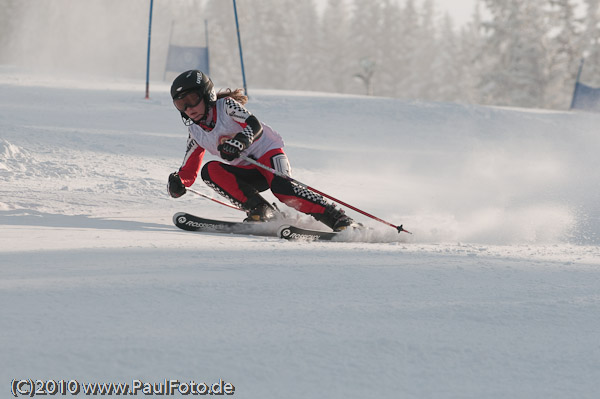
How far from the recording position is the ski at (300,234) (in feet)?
13.1

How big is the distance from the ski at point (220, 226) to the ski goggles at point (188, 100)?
0.72 meters

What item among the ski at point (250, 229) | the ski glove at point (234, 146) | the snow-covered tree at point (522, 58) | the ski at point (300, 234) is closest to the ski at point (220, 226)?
the ski at point (250, 229)

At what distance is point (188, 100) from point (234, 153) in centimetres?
47

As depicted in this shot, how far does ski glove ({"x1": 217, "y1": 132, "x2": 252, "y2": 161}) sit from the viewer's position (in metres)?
4.03

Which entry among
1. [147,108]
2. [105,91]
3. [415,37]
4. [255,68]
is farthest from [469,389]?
[415,37]

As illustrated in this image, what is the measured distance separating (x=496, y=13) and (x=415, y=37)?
15.3 meters

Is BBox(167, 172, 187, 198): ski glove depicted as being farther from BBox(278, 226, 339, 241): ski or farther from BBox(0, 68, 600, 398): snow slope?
BBox(278, 226, 339, 241): ski

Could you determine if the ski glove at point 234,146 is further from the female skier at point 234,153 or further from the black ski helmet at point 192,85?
the black ski helmet at point 192,85

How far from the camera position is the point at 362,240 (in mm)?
4207

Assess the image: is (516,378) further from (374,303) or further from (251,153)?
(251,153)

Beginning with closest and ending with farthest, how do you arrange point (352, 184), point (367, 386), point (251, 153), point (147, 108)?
1. point (367, 386)
2. point (251, 153)
3. point (352, 184)
4. point (147, 108)

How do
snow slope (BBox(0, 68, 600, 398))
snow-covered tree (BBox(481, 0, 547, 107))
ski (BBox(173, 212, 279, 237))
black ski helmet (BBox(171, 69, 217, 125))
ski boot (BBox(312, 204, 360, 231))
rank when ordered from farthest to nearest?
snow-covered tree (BBox(481, 0, 547, 107)) < ski boot (BBox(312, 204, 360, 231)) < ski (BBox(173, 212, 279, 237)) < black ski helmet (BBox(171, 69, 217, 125)) < snow slope (BBox(0, 68, 600, 398))

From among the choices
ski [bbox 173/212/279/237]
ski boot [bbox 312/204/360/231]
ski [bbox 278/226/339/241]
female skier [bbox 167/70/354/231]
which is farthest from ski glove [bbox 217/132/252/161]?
ski boot [bbox 312/204/360/231]

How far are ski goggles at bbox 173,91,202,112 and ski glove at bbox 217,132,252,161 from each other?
1.10 feet
